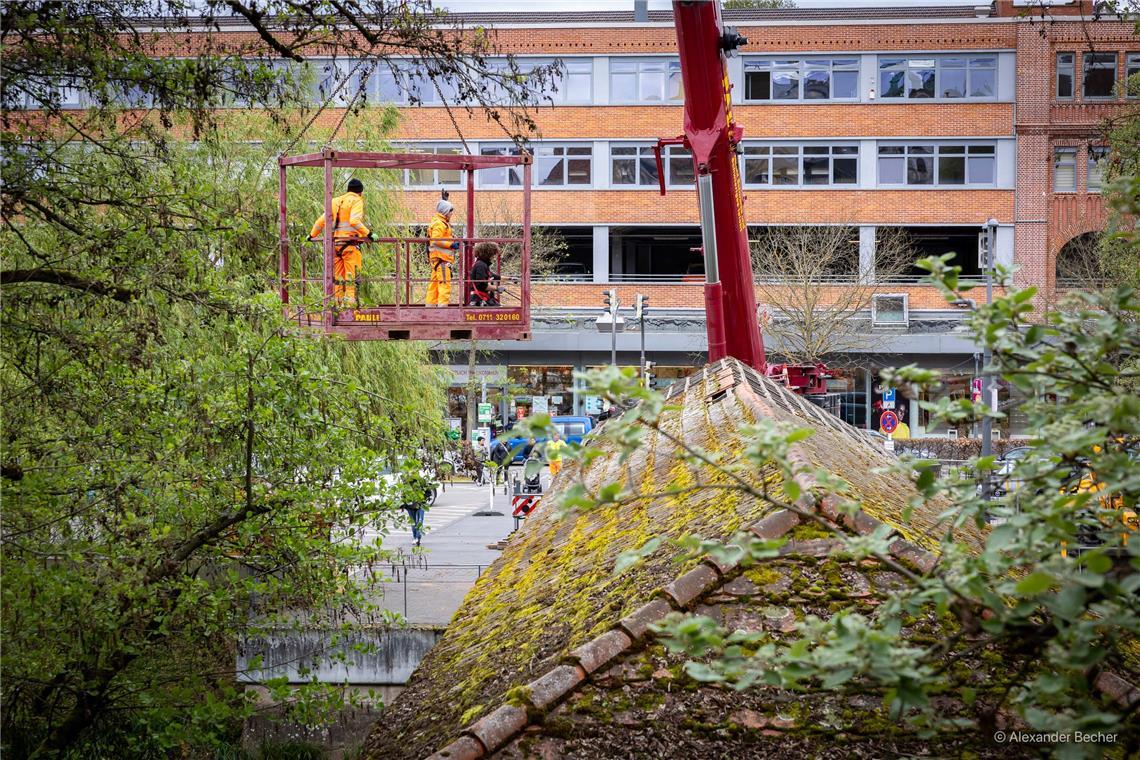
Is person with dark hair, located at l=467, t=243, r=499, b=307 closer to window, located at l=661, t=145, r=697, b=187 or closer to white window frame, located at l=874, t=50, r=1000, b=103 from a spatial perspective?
window, located at l=661, t=145, r=697, b=187

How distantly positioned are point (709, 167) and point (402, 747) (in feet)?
27.5

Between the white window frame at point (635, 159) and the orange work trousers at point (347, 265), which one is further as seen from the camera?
the white window frame at point (635, 159)

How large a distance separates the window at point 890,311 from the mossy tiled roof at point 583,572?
100 feet

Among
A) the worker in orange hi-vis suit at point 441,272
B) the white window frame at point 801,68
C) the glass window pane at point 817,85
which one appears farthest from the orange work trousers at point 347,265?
the glass window pane at point 817,85

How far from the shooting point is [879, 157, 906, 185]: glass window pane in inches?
1512

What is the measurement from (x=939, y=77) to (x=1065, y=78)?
13.3 feet

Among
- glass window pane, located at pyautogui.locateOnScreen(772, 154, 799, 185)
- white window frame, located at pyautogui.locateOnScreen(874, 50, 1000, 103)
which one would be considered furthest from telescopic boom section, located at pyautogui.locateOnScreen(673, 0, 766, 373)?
white window frame, located at pyautogui.locateOnScreen(874, 50, 1000, 103)

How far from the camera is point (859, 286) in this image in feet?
117

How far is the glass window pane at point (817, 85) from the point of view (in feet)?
127

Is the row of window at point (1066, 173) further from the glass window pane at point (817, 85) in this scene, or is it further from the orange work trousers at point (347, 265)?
the orange work trousers at point (347, 265)

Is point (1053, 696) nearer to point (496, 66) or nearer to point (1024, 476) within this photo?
point (1024, 476)

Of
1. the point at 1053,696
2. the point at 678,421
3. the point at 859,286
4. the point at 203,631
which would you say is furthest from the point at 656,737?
the point at 859,286

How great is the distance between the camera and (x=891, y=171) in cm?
3853

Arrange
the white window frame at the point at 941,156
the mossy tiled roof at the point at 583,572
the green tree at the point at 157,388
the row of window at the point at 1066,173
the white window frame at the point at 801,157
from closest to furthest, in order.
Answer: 1. the mossy tiled roof at the point at 583,572
2. the green tree at the point at 157,388
3. the row of window at the point at 1066,173
4. the white window frame at the point at 941,156
5. the white window frame at the point at 801,157
